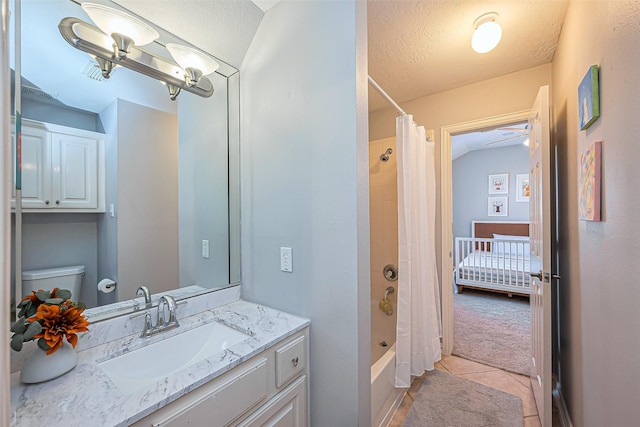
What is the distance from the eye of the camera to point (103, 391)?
0.74m

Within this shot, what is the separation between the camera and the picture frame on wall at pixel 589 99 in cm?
103

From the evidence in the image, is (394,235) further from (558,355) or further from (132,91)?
(132,91)

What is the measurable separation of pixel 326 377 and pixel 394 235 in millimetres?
1538

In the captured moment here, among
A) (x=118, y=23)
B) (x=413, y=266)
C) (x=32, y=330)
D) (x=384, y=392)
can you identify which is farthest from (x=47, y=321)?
(x=413, y=266)

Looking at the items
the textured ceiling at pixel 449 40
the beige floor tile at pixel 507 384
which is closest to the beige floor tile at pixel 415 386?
the beige floor tile at pixel 507 384

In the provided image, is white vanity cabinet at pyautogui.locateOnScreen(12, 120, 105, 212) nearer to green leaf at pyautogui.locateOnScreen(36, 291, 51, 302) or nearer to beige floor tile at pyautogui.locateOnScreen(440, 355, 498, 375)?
green leaf at pyautogui.locateOnScreen(36, 291, 51, 302)

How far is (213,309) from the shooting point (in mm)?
1397

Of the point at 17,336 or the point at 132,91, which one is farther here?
the point at 132,91

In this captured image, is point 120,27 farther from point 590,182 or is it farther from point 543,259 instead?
point 543,259

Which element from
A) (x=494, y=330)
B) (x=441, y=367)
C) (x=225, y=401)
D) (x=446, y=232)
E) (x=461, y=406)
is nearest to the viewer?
(x=225, y=401)

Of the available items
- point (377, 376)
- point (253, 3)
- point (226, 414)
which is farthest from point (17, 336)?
point (253, 3)

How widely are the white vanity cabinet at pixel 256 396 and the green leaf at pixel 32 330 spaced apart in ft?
1.37

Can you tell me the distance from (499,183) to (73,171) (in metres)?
6.25

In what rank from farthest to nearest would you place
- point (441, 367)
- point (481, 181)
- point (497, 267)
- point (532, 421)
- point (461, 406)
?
point (481, 181), point (497, 267), point (441, 367), point (461, 406), point (532, 421)
